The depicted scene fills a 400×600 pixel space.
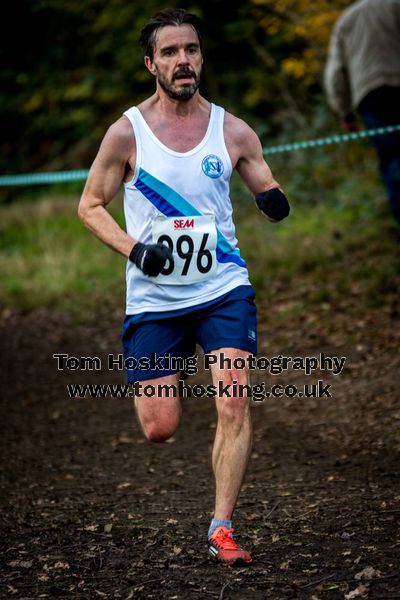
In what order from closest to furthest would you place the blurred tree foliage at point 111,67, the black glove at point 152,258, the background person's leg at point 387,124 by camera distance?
the black glove at point 152,258, the background person's leg at point 387,124, the blurred tree foliage at point 111,67

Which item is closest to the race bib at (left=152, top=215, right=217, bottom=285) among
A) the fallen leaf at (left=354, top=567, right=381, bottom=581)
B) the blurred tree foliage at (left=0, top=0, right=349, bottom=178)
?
the fallen leaf at (left=354, top=567, right=381, bottom=581)

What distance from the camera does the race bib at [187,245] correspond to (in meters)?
4.15

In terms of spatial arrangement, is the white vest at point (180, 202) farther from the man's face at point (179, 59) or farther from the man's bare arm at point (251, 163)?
the man's face at point (179, 59)

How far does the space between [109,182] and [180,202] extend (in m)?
0.34

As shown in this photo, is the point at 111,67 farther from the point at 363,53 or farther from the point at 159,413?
the point at 159,413

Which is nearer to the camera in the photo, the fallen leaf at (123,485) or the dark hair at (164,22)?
the dark hair at (164,22)

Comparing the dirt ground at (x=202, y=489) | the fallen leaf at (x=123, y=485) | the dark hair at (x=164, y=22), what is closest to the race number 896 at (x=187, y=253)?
the dark hair at (x=164, y=22)

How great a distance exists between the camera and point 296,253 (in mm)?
10078

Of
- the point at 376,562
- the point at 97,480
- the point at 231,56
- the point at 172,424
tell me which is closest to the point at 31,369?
the point at 97,480

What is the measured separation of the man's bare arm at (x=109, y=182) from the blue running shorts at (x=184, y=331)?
1.21 feet

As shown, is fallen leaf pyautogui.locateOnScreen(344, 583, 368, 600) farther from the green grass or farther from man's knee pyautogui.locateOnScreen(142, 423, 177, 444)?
the green grass

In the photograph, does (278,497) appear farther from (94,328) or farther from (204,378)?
(94,328)

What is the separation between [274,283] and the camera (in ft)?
31.4

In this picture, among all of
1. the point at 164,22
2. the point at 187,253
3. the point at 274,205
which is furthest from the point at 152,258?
the point at 164,22
